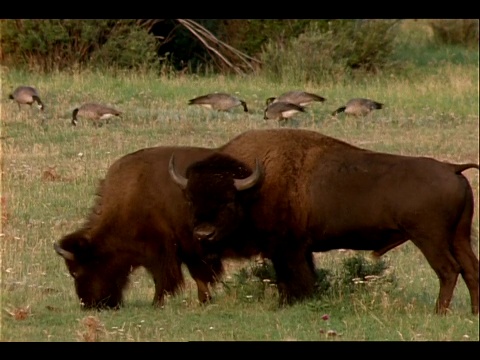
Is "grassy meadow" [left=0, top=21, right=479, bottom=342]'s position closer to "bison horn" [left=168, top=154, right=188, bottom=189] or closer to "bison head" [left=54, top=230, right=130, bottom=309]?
"bison head" [left=54, top=230, right=130, bottom=309]

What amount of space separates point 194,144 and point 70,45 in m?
8.21

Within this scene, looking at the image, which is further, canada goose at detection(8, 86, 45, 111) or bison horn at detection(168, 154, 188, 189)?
canada goose at detection(8, 86, 45, 111)

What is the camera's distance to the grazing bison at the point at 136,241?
390 inches

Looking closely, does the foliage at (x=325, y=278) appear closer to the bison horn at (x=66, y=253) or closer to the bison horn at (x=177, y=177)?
the bison horn at (x=177, y=177)

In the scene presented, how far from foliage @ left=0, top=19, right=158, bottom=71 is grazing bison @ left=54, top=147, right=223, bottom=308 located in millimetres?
14354

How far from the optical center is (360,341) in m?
8.45

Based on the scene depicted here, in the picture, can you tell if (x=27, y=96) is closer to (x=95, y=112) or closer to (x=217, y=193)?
(x=95, y=112)

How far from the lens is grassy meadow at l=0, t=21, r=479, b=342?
29.3 feet

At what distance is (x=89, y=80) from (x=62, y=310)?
13236 millimetres

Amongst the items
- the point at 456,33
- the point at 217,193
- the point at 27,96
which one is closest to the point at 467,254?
the point at 217,193

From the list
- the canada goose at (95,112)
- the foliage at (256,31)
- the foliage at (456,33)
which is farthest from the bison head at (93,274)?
the foliage at (456,33)

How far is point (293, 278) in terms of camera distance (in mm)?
9664

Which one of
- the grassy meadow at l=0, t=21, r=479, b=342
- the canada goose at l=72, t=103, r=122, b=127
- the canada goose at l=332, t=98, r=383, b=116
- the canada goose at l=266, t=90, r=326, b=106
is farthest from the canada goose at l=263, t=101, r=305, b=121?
the canada goose at l=72, t=103, r=122, b=127

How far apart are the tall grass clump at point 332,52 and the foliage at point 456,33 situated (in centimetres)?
535
